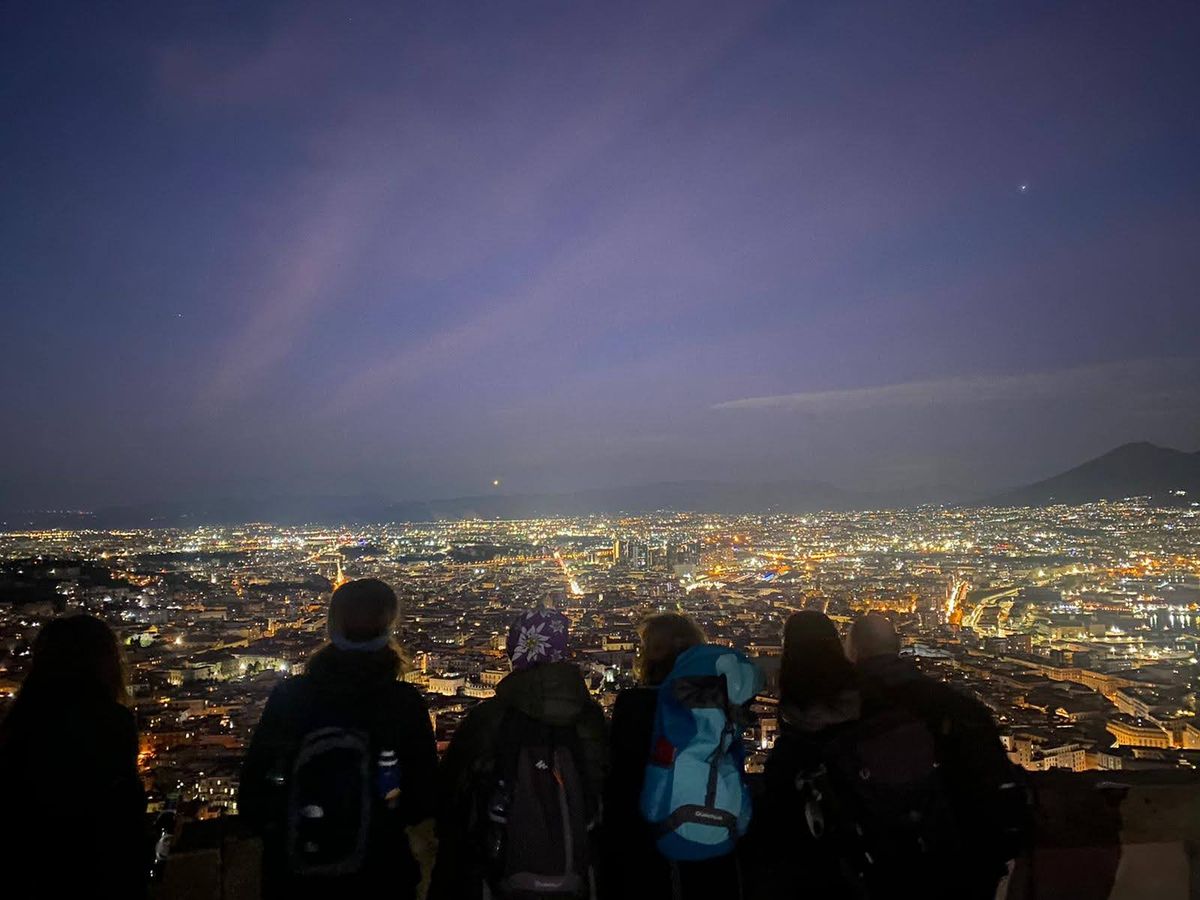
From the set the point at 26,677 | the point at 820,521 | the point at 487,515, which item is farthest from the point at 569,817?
the point at 487,515

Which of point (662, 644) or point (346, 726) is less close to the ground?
point (662, 644)

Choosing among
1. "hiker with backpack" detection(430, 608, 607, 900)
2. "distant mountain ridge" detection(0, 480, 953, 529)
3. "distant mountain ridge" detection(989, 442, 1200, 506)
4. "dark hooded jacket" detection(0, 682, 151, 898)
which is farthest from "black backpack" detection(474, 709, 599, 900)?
"distant mountain ridge" detection(0, 480, 953, 529)

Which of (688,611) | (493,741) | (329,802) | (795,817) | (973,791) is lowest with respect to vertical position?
(688,611)

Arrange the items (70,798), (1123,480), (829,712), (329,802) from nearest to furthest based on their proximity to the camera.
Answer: (70,798) → (329,802) → (829,712) → (1123,480)

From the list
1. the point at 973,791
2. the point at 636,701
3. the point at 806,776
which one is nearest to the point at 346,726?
the point at 636,701

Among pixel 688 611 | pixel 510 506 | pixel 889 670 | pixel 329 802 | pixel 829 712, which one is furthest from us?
pixel 510 506

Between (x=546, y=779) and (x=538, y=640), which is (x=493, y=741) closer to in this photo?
(x=546, y=779)
